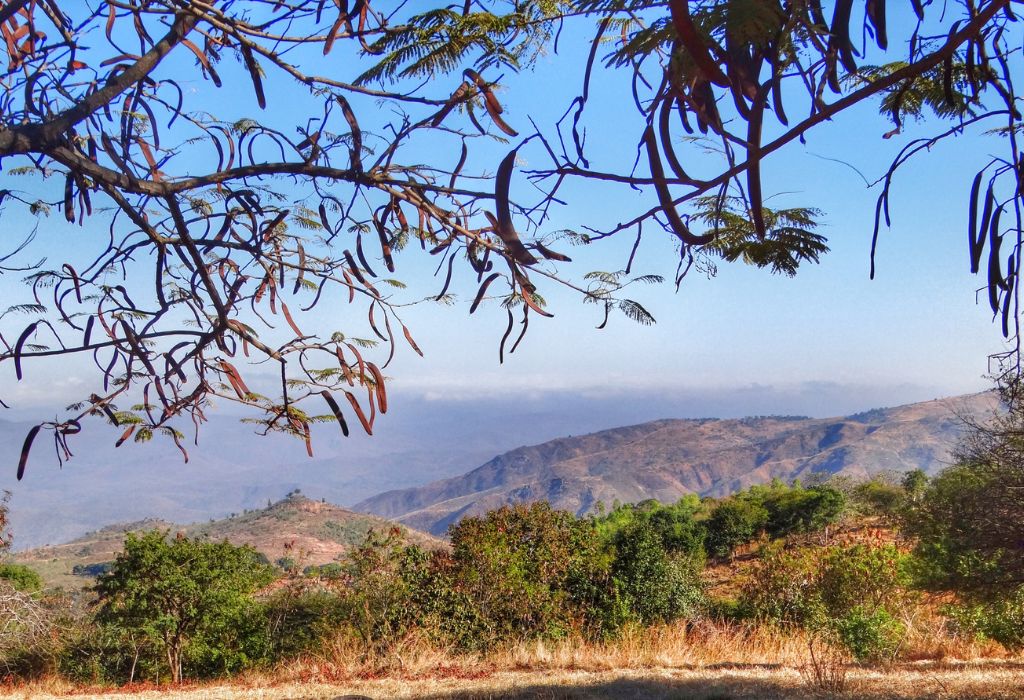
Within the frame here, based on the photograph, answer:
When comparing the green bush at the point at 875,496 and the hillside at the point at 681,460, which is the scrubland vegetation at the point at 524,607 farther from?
the hillside at the point at 681,460

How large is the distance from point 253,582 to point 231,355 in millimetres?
9800

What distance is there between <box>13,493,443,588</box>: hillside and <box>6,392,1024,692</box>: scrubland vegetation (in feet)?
95.1

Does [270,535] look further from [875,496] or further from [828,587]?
[828,587]

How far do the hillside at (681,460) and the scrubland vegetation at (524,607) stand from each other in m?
111

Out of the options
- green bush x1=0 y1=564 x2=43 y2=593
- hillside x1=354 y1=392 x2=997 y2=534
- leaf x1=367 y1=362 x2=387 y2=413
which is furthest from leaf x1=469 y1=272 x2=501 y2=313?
hillside x1=354 y1=392 x2=997 y2=534

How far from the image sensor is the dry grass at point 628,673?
6.80 meters

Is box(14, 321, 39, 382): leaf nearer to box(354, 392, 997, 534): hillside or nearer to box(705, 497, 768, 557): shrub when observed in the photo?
box(705, 497, 768, 557): shrub

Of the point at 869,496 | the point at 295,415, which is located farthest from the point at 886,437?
the point at 295,415

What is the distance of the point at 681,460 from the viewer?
6486 inches

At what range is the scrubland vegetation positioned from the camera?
9273mm

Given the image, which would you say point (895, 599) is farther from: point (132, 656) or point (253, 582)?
point (132, 656)

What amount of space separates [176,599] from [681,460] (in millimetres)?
161176

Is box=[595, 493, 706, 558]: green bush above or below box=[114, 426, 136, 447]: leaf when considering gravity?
below

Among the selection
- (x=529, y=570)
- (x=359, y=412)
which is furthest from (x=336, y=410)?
(x=529, y=570)
